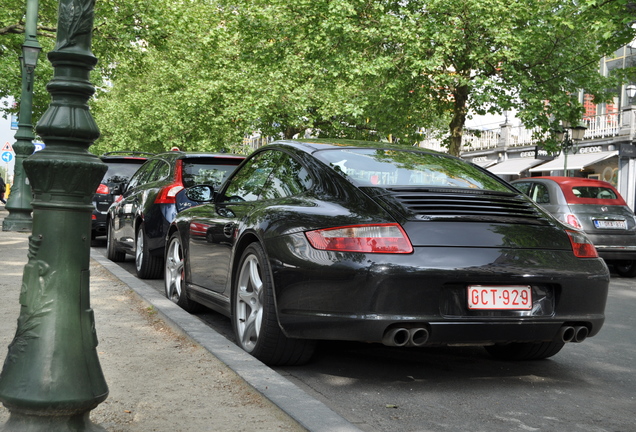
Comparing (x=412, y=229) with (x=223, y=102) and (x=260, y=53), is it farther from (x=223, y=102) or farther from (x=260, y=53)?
(x=223, y=102)

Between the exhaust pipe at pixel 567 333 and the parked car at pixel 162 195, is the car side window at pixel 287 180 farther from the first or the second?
the parked car at pixel 162 195

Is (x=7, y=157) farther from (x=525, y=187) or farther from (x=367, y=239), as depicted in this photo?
(x=367, y=239)

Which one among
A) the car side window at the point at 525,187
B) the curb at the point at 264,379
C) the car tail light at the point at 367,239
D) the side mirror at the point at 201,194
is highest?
the car side window at the point at 525,187

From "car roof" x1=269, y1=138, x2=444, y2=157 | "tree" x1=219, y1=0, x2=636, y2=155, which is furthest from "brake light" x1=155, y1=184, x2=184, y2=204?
"tree" x1=219, y1=0, x2=636, y2=155

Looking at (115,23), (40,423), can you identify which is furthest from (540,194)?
(115,23)

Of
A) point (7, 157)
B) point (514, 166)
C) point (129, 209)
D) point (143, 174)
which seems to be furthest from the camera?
point (514, 166)

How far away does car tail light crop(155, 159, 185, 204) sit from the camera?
9555 mm

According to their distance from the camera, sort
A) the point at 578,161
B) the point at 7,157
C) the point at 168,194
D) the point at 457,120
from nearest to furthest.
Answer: the point at 168,194, the point at 457,120, the point at 578,161, the point at 7,157

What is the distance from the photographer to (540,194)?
14672 mm

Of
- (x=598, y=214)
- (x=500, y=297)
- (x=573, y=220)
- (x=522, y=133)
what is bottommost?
(x=500, y=297)

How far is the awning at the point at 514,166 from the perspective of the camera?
38.1 meters

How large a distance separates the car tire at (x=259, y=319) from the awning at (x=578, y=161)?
29.6 m

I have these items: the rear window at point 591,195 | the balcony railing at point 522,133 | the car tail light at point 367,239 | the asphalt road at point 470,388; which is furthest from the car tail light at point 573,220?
the balcony railing at point 522,133

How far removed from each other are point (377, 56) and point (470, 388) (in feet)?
65.7
